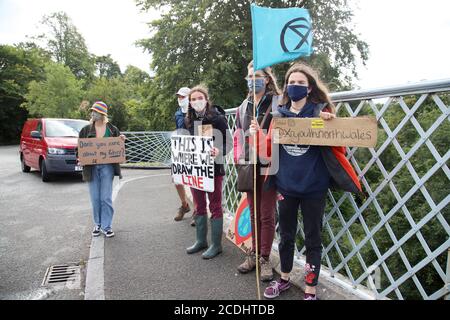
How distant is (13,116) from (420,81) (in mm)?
42077

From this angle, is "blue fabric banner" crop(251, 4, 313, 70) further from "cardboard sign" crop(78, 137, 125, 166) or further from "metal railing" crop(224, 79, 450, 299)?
"cardboard sign" crop(78, 137, 125, 166)

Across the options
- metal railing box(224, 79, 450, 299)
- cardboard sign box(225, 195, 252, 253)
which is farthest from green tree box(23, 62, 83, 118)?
cardboard sign box(225, 195, 252, 253)

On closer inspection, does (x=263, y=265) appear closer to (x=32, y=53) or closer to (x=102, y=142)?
(x=102, y=142)

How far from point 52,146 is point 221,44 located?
9120mm

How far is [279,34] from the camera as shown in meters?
2.74

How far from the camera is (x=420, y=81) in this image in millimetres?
2107

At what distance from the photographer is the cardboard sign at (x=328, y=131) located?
7.55 ft

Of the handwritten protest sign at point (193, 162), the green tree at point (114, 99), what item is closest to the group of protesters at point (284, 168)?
the handwritten protest sign at point (193, 162)

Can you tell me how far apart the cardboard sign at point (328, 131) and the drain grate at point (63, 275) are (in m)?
2.59

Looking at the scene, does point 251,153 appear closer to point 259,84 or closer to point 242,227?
point 259,84

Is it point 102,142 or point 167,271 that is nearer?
point 167,271

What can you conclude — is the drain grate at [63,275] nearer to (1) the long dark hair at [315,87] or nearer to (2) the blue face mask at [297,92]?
(2) the blue face mask at [297,92]

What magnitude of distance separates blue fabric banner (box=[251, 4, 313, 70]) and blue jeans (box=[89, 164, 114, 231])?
2.76 m

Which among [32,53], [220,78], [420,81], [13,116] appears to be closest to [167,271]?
[420,81]
